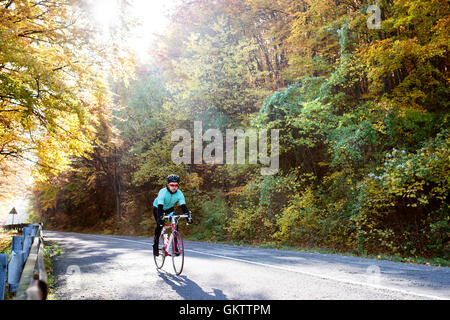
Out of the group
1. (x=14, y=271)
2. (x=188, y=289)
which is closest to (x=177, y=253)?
(x=188, y=289)

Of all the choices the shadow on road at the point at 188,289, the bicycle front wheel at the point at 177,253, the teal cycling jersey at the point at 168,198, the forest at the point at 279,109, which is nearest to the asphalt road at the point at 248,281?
the shadow on road at the point at 188,289

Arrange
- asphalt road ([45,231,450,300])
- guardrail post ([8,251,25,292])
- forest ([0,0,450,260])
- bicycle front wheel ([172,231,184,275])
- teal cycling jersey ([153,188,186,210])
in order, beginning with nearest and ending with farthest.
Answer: guardrail post ([8,251,25,292]), asphalt road ([45,231,450,300]), bicycle front wheel ([172,231,184,275]), teal cycling jersey ([153,188,186,210]), forest ([0,0,450,260])

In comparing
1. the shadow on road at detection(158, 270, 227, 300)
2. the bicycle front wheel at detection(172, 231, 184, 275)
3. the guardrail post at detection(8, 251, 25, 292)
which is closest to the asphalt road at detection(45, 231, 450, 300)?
the shadow on road at detection(158, 270, 227, 300)

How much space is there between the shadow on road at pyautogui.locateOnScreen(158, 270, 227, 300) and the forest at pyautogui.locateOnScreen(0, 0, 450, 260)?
4248mm

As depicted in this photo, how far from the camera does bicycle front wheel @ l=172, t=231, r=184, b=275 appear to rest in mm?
6559

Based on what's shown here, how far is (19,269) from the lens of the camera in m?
4.13

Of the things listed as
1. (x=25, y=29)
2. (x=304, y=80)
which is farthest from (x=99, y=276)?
(x=304, y=80)

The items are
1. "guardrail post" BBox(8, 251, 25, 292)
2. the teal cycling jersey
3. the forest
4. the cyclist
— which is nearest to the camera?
"guardrail post" BBox(8, 251, 25, 292)

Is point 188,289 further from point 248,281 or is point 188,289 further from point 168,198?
point 168,198

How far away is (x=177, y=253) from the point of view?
22.0ft

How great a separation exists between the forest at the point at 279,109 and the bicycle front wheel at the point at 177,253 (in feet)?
11.9

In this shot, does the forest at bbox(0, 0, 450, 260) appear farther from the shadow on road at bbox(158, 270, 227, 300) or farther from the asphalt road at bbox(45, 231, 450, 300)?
the shadow on road at bbox(158, 270, 227, 300)
